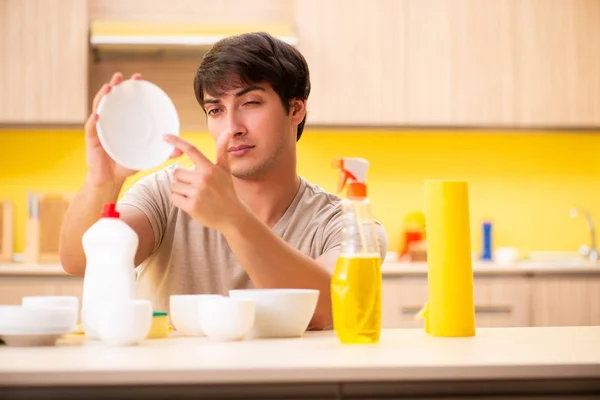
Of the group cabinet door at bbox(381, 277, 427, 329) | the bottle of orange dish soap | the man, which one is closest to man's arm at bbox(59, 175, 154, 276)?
the man

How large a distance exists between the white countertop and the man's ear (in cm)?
99

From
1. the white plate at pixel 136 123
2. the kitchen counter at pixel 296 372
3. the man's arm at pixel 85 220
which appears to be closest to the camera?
the kitchen counter at pixel 296 372

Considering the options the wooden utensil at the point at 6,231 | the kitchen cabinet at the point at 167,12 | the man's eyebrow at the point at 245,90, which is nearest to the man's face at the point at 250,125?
the man's eyebrow at the point at 245,90

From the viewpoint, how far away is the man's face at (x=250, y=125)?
2.04m

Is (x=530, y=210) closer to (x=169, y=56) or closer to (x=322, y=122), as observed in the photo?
(x=322, y=122)

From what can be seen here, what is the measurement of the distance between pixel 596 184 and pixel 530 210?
→ 364mm

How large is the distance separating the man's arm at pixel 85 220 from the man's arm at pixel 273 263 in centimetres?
29

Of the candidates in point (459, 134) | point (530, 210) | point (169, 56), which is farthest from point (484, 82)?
point (169, 56)

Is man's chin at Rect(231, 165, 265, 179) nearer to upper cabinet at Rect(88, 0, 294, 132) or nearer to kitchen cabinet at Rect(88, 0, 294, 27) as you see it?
upper cabinet at Rect(88, 0, 294, 132)

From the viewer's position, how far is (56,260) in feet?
12.1

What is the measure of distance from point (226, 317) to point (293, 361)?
0.26m

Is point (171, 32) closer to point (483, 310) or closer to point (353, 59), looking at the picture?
point (353, 59)

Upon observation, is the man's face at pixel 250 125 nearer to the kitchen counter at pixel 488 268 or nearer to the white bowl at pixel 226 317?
the white bowl at pixel 226 317

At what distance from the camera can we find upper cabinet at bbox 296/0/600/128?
385 centimetres
